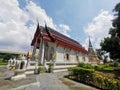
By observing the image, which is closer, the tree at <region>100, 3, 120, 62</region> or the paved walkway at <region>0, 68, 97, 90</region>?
the paved walkway at <region>0, 68, 97, 90</region>

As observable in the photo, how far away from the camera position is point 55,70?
18109 mm

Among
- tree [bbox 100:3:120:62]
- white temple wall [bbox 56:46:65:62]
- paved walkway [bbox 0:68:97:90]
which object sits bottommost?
paved walkway [bbox 0:68:97:90]

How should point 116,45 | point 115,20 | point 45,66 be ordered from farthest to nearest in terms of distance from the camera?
point 116,45 < point 115,20 < point 45,66

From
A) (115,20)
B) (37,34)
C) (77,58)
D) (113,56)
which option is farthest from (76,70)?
(113,56)

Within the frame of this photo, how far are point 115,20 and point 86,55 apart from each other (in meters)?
11.6

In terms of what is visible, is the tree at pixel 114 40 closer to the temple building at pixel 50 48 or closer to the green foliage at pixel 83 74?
the temple building at pixel 50 48

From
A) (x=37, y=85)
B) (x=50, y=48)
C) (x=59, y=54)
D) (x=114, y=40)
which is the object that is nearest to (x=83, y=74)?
(x=37, y=85)

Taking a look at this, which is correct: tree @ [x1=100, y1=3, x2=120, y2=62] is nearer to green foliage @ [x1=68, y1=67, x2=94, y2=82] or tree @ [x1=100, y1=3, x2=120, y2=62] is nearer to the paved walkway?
green foliage @ [x1=68, y1=67, x2=94, y2=82]

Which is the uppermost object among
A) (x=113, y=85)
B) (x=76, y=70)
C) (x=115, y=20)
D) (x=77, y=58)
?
(x=115, y=20)

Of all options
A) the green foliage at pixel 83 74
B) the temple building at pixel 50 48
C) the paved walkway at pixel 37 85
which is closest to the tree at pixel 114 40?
the temple building at pixel 50 48

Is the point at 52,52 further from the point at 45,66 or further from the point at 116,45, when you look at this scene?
the point at 116,45

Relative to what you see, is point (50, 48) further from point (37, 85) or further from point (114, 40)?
point (114, 40)

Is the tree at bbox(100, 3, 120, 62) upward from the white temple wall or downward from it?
upward

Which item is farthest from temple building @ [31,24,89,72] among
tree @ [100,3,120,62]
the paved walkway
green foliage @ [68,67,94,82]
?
tree @ [100,3,120,62]
